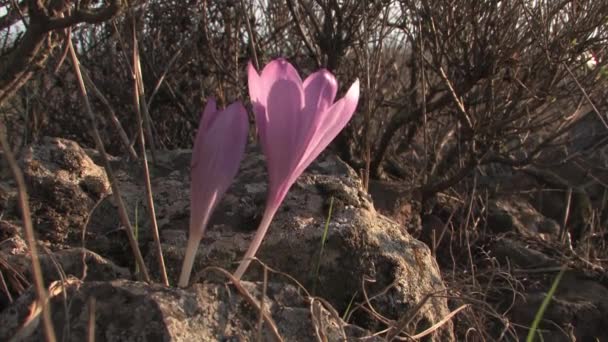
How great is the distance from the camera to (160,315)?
42.3 inches

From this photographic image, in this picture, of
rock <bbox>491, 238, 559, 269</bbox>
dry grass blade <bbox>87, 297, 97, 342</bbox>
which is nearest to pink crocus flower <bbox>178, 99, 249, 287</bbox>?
dry grass blade <bbox>87, 297, 97, 342</bbox>

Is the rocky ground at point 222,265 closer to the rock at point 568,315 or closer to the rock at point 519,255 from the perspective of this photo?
the rock at point 568,315

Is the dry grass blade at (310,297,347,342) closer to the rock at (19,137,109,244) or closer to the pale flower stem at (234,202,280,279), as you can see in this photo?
the pale flower stem at (234,202,280,279)

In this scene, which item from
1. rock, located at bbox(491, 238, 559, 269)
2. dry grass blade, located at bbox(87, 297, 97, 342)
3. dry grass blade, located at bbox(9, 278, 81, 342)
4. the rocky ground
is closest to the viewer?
dry grass blade, located at bbox(87, 297, 97, 342)

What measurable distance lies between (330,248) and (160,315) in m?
0.75

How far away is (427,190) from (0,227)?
2050 millimetres

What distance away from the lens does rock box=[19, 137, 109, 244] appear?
71.4 inches

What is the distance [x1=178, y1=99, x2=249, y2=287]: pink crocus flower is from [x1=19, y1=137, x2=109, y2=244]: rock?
62 cm

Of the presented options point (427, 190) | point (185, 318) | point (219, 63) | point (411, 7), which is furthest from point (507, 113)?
point (185, 318)

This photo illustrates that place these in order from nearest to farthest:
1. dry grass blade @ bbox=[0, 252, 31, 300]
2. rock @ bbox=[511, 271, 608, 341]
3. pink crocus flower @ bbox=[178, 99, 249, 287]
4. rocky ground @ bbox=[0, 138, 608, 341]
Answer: rocky ground @ bbox=[0, 138, 608, 341]
pink crocus flower @ bbox=[178, 99, 249, 287]
dry grass blade @ bbox=[0, 252, 31, 300]
rock @ bbox=[511, 271, 608, 341]

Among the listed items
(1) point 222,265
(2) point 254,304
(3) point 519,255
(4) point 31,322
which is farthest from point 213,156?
(3) point 519,255

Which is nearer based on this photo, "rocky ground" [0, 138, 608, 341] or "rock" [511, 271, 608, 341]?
"rocky ground" [0, 138, 608, 341]

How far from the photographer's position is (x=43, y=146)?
1.97m

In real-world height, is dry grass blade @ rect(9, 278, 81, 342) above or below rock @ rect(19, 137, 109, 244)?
below
